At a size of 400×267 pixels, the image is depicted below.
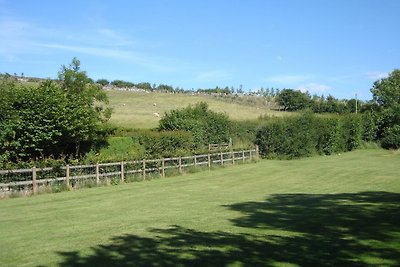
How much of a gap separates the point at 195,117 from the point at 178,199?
22940 mm

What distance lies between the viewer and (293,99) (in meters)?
93.1

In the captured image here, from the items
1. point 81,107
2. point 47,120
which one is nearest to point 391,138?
point 81,107

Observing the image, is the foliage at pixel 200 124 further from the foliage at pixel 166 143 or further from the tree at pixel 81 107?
the tree at pixel 81 107

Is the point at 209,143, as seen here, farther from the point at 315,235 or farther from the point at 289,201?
the point at 315,235

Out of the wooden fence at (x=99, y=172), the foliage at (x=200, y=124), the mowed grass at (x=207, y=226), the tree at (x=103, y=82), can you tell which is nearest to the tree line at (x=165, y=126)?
the foliage at (x=200, y=124)

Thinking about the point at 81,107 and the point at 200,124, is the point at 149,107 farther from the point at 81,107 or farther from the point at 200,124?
the point at 81,107

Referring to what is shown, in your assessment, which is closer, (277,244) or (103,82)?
(277,244)

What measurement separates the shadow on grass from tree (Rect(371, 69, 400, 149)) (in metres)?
39.1

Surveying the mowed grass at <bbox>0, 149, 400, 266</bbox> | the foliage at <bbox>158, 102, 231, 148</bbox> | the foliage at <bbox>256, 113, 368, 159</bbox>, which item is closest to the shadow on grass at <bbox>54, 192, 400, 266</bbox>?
the mowed grass at <bbox>0, 149, 400, 266</bbox>

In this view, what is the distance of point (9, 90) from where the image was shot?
22406 millimetres

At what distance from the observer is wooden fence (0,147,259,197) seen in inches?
727

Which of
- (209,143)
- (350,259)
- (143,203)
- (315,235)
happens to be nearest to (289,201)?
(143,203)

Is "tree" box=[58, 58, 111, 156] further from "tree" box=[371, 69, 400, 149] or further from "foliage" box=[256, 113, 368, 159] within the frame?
"tree" box=[371, 69, 400, 149]

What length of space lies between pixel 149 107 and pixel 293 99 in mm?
36486
